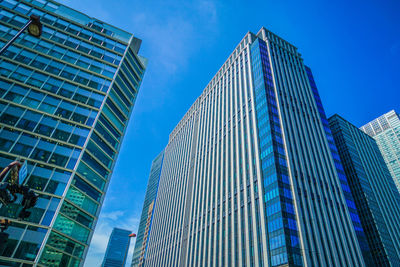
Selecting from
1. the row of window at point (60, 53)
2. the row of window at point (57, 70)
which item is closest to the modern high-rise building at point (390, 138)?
the row of window at point (60, 53)

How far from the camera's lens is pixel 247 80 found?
79.0 metres

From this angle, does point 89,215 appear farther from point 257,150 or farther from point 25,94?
point 257,150

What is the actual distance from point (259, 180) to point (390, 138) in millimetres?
147456

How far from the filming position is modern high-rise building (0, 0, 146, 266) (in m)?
39.0

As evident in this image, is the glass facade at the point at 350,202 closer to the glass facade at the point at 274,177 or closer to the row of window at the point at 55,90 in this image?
the glass facade at the point at 274,177

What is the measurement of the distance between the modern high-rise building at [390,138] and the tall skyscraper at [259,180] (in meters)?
105

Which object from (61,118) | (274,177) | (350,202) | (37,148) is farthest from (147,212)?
(37,148)

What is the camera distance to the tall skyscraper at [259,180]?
158 ft

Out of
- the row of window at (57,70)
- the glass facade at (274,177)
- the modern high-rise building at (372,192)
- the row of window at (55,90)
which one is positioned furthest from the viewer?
the modern high-rise building at (372,192)

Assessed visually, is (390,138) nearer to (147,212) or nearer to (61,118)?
(147,212)

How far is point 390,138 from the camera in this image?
509 feet

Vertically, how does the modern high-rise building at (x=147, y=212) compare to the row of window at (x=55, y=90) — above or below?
above

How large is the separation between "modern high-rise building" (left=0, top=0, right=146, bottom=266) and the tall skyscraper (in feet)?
103

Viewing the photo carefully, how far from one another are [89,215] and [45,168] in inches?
459
